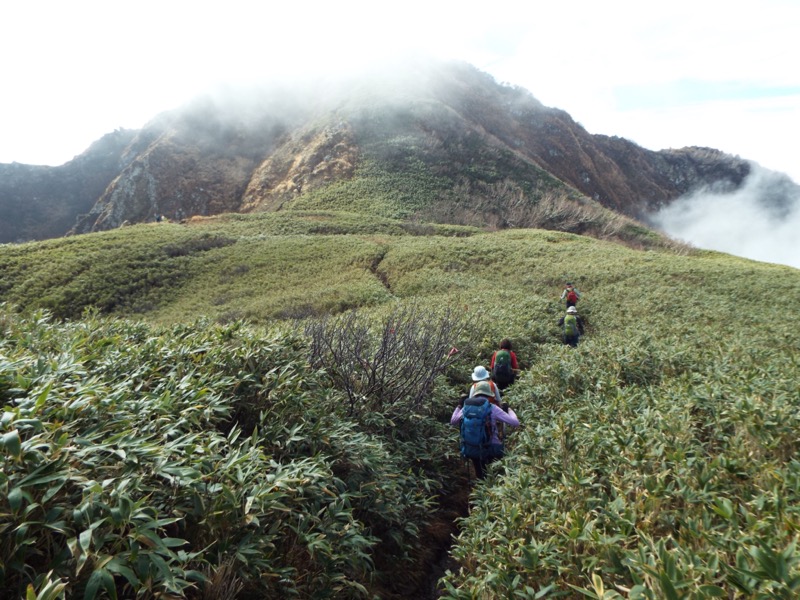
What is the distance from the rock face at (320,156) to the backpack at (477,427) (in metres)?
52.4

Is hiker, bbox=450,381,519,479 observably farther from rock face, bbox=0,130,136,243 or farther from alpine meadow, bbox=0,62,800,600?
rock face, bbox=0,130,136,243

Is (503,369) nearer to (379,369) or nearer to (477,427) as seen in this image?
(379,369)

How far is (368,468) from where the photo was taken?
507 centimetres

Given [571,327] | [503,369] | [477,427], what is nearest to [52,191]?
[571,327]

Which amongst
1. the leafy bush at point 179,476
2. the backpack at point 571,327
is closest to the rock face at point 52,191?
the backpack at point 571,327

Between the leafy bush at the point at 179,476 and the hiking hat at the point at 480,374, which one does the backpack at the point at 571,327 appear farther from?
the leafy bush at the point at 179,476

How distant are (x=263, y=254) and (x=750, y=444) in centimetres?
3227

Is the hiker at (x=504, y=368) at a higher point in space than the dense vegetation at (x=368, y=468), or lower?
lower

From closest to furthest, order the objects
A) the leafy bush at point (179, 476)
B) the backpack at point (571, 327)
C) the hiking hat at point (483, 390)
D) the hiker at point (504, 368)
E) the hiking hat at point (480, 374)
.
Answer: the leafy bush at point (179, 476)
the hiking hat at point (483, 390)
the hiking hat at point (480, 374)
the hiker at point (504, 368)
the backpack at point (571, 327)

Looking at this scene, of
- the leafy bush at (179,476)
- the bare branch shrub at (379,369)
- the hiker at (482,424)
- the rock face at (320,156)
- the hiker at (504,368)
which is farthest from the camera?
the rock face at (320,156)

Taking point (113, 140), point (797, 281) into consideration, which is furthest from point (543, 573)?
point (113, 140)

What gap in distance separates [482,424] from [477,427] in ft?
0.28

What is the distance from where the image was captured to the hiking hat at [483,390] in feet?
20.3

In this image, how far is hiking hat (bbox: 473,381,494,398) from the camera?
20.3 ft
